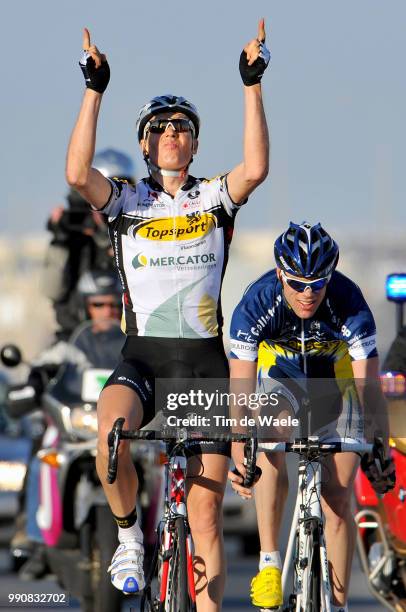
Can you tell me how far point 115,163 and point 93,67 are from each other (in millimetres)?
6424

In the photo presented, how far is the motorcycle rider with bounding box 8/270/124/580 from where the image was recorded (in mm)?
14086

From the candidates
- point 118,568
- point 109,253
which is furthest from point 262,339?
point 109,253

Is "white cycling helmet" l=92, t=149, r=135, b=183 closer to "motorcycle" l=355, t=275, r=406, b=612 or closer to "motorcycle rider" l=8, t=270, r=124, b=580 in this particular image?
"motorcycle rider" l=8, t=270, r=124, b=580

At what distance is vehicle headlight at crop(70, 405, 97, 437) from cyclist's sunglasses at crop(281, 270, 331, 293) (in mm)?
3436

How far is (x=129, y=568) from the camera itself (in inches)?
406

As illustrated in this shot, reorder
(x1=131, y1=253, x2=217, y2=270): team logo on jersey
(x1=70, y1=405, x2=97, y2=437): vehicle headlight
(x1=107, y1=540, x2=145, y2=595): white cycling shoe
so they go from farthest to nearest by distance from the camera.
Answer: (x1=70, y1=405, x2=97, y2=437): vehicle headlight, (x1=131, y1=253, x2=217, y2=270): team logo on jersey, (x1=107, y1=540, x2=145, y2=595): white cycling shoe

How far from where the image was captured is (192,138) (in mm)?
10727

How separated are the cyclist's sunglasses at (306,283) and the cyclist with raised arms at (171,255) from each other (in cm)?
45

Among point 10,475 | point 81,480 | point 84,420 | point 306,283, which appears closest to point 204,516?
point 306,283

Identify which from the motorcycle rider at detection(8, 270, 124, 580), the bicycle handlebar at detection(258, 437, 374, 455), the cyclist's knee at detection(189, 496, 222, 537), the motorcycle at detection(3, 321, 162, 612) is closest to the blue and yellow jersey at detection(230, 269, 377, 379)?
the bicycle handlebar at detection(258, 437, 374, 455)

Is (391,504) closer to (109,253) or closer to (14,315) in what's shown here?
(109,253)

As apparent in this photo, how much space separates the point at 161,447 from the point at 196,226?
10.1ft

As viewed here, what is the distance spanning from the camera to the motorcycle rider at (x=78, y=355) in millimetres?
14086

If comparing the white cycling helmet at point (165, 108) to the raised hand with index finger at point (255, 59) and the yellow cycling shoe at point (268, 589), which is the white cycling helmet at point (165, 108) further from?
the yellow cycling shoe at point (268, 589)
